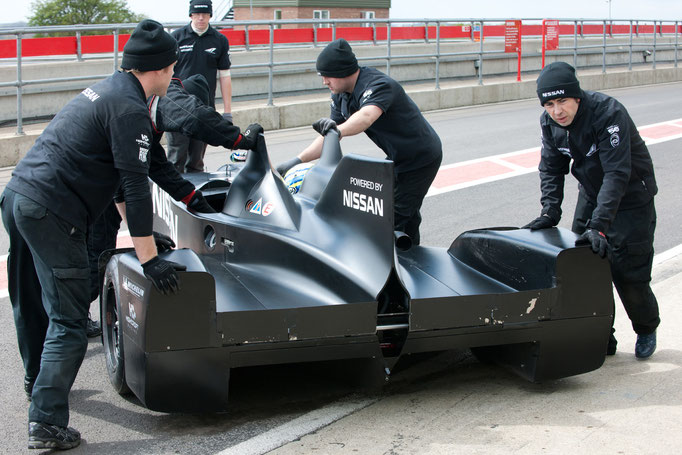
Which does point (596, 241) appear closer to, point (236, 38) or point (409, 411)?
point (409, 411)

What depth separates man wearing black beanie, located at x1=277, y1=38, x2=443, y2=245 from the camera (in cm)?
580

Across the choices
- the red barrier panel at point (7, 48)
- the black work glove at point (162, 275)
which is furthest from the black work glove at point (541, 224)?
the red barrier panel at point (7, 48)

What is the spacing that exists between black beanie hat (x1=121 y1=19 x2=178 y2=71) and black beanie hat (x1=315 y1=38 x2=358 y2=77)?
1855mm

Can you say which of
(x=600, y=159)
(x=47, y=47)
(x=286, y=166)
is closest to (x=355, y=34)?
(x=47, y=47)

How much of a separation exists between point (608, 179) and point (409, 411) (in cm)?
166

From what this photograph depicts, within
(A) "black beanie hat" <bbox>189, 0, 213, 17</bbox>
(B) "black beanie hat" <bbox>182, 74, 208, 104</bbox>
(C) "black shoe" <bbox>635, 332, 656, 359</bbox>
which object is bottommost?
(C) "black shoe" <bbox>635, 332, 656, 359</bbox>

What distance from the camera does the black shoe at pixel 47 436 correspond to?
12.7 ft

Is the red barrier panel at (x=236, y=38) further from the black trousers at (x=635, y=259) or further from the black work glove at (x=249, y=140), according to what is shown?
the black trousers at (x=635, y=259)

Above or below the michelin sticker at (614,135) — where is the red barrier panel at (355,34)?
above

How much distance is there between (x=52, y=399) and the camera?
393 cm

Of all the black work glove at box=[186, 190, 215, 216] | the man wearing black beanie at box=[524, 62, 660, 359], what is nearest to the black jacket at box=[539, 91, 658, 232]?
the man wearing black beanie at box=[524, 62, 660, 359]

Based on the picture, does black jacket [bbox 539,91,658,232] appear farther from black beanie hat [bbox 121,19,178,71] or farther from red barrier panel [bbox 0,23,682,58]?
red barrier panel [bbox 0,23,682,58]

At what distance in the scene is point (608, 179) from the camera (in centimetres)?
470

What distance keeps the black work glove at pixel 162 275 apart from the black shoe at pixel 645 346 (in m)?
2.78
